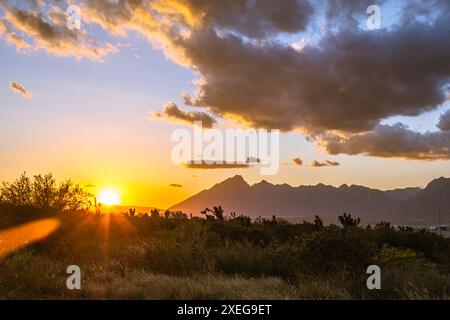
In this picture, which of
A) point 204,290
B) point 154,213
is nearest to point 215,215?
point 154,213

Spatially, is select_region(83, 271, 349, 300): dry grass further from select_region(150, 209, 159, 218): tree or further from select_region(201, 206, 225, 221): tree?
select_region(201, 206, 225, 221): tree

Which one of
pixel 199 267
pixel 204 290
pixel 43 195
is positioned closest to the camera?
pixel 204 290

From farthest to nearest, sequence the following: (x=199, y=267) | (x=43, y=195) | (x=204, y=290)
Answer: (x=43, y=195), (x=199, y=267), (x=204, y=290)

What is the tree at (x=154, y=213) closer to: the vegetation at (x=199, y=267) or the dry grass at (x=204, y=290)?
the vegetation at (x=199, y=267)

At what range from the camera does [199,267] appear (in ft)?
47.8

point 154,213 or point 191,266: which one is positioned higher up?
point 154,213

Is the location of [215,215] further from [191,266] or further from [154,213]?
[191,266]

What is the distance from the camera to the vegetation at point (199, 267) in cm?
1122

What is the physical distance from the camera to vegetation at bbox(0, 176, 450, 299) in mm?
11219

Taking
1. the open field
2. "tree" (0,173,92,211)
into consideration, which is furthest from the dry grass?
"tree" (0,173,92,211)

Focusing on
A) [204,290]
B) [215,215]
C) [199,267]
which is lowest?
[204,290]
